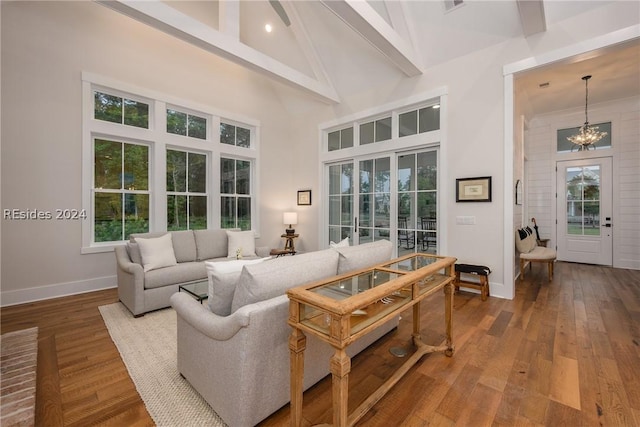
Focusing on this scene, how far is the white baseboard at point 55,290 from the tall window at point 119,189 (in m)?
0.62

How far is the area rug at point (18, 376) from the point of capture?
1.56 m

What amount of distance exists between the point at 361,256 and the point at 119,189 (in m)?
4.09

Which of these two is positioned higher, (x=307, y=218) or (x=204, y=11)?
(x=204, y=11)

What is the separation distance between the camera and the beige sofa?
301cm

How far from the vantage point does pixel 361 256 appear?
210cm

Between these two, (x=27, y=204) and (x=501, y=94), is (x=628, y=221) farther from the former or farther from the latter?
(x=27, y=204)

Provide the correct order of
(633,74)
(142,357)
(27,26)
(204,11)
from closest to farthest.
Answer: (142,357) < (27,26) < (633,74) < (204,11)

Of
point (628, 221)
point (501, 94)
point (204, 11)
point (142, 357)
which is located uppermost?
point (204, 11)

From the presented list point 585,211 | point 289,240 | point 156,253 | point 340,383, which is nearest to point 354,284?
point 340,383

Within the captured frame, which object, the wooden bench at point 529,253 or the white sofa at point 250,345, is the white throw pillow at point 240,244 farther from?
the wooden bench at point 529,253

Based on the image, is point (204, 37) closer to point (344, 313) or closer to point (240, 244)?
point (240, 244)

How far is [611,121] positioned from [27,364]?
9001mm

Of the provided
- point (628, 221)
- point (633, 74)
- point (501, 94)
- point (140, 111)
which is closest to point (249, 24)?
point (140, 111)

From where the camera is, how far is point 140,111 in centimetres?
437
